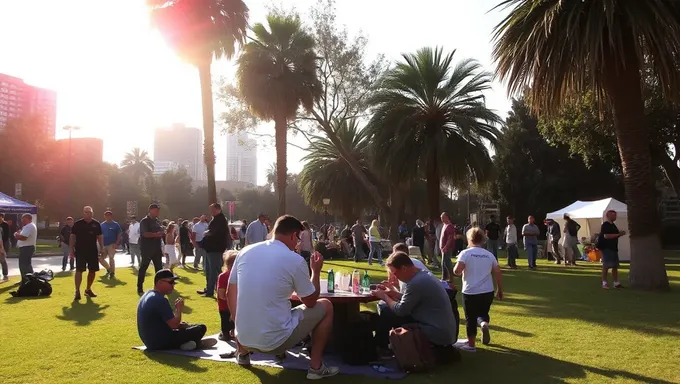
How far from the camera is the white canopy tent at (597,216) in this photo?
2281 cm

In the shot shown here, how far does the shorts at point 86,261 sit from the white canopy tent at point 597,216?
18.8 meters

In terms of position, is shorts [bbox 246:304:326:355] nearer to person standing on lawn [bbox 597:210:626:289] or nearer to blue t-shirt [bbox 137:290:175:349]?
blue t-shirt [bbox 137:290:175:349]

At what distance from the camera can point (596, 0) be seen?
11930mm

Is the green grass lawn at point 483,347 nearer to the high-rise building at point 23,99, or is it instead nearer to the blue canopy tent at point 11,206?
the blue canopy tent at point 11,206


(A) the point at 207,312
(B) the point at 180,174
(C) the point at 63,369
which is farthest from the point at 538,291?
(B) the point at 180,174

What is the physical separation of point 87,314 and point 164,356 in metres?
3.76

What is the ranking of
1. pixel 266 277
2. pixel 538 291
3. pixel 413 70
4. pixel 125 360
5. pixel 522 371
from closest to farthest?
pixel 266 277 < pixel 522 371 < pixel 125 360 < pixel 538 291 < pixel 413 70

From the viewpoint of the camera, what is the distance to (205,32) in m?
22.3

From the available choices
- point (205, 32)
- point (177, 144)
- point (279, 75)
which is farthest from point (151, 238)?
point (177, 144)

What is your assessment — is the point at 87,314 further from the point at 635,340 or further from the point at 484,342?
the point at 635,340

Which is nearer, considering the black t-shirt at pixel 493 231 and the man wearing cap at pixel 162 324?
the man wearing cap at pixel 162 324

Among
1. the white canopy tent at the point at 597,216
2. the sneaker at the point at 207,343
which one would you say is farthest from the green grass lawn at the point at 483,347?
the white canopy tent at the point at 597,216

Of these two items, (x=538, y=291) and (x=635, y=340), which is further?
(x=538, y=291)

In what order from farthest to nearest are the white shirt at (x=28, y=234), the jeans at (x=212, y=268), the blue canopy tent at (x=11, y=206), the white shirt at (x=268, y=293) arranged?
the blue canopy tent at (x=11, y=206)
the white shirt at (x=28, y=234)
the jeans at (x=212, y=268)
the white shirt at (x=268, y=293)
